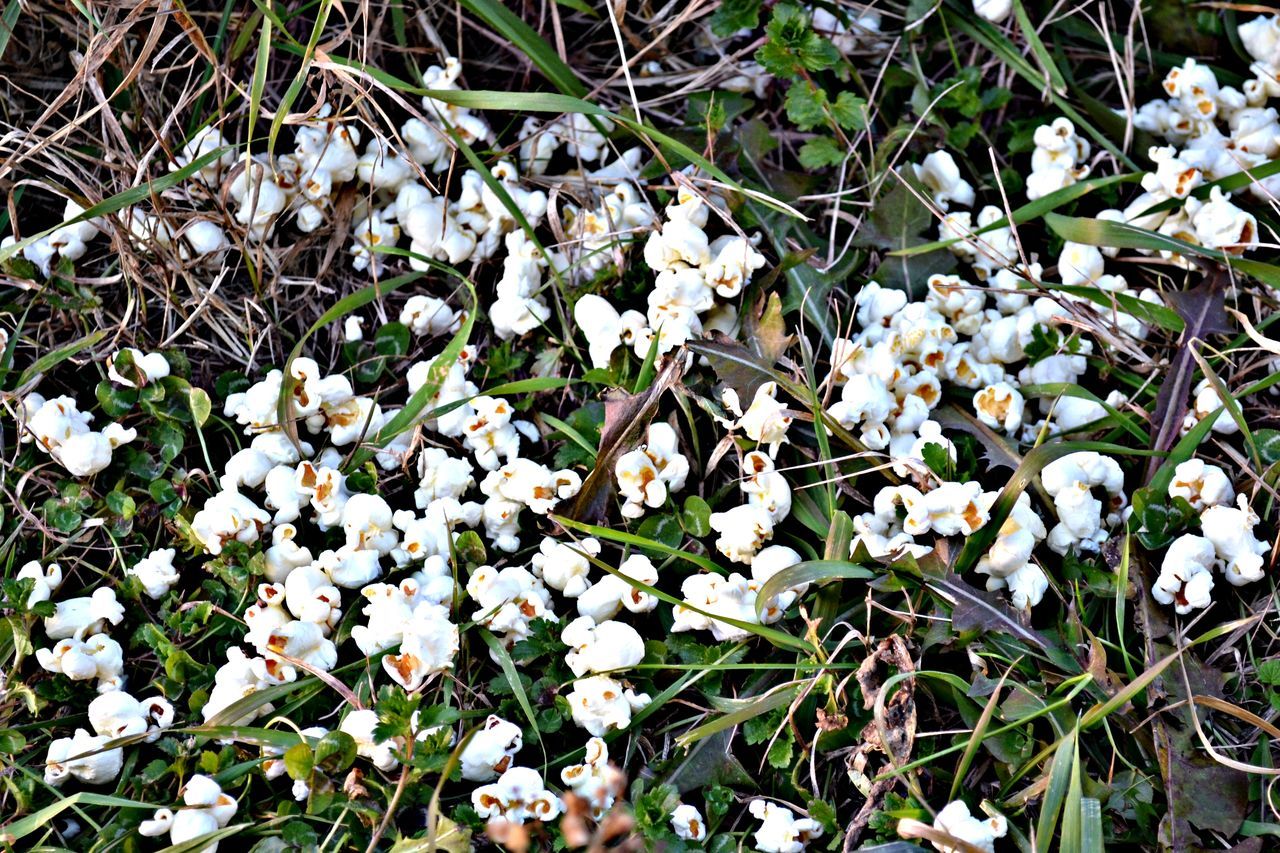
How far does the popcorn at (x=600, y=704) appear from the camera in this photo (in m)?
1.83

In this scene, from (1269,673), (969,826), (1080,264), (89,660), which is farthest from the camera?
(1080,264)

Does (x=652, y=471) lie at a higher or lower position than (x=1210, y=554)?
higher

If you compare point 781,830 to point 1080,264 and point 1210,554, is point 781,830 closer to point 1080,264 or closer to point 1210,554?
point 1210,554

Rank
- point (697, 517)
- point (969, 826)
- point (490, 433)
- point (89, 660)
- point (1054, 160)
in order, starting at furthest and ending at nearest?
point (1054, 160) → point (490, 433) → point (697, 517) → point (89, 660) → point (969, 826)

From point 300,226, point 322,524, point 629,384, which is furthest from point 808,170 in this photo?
point 322,524

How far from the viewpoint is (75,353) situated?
2.24 meters

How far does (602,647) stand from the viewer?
1.88 metres

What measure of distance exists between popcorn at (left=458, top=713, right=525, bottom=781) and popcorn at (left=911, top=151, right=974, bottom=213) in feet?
4.59

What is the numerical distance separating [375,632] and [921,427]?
1.03 m

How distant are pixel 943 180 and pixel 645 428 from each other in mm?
865

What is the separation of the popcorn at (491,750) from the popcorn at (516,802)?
0.05 m

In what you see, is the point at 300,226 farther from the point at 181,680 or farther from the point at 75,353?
the point at 181,680

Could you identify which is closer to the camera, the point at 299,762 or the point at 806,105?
the point at 299,762

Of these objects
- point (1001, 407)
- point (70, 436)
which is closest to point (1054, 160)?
point (1001, 407)
